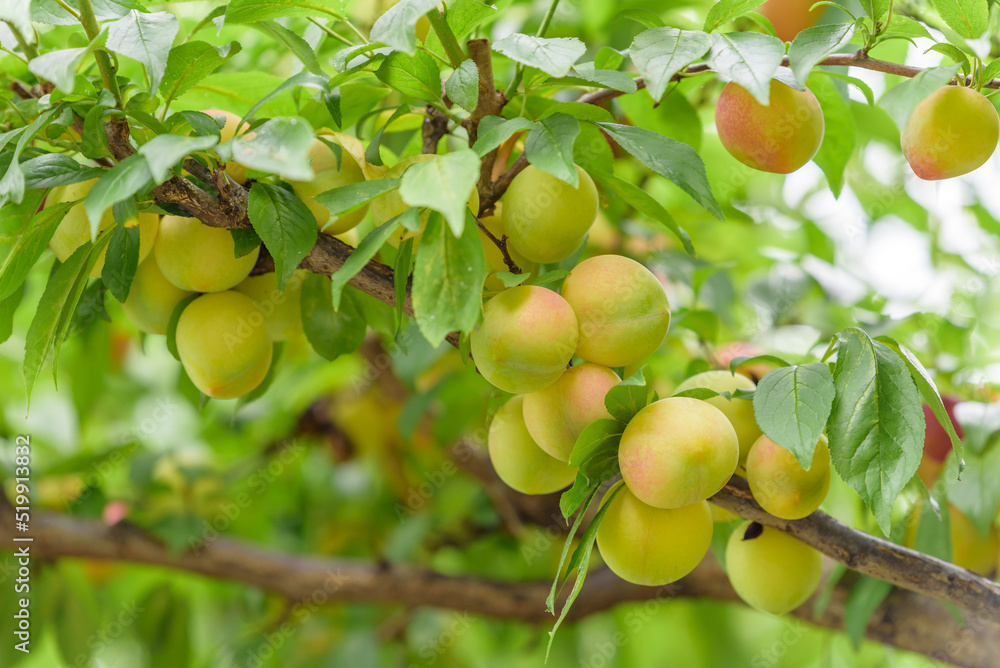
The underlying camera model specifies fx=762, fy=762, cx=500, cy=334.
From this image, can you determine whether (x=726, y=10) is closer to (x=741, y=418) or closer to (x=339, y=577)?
(x=741, y=418)

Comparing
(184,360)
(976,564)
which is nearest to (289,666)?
(184,360)

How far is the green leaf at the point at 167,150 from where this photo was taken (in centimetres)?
31

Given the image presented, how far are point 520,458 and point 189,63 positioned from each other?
11.9 inches

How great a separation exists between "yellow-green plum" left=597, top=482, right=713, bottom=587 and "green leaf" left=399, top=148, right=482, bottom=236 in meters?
0.22

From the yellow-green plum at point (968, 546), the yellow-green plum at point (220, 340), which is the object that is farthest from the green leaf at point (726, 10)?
the yellow-green plum at point (968, 546)

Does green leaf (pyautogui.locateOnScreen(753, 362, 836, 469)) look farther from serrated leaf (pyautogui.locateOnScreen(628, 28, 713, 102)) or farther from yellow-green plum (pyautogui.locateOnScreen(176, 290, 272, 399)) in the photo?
yellow-green plum (pyautogui.locateOnScreen(176, 290, 272, 399))

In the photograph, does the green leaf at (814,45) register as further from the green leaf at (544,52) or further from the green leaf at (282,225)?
the green leaf at (282,225)

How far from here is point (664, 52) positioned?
39cm

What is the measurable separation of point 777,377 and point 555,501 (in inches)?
23.8

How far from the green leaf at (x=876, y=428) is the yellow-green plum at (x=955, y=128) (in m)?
0.11

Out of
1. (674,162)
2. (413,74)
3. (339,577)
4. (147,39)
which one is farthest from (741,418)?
(339,577)

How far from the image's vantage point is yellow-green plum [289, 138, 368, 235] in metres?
0.46

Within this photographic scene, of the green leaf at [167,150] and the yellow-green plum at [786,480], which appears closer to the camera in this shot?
the green leaf at [167,150]

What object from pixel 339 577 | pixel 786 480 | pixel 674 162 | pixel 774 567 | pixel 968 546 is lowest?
pixel 339 577
